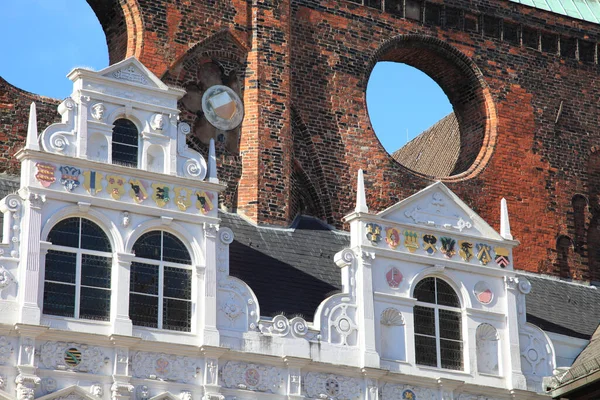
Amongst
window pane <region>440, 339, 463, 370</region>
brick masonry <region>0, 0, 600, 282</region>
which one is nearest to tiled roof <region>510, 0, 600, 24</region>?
brick masonry <region>0, 0, 600, 282</region>

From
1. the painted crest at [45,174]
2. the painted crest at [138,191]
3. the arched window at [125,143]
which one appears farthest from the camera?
the arched window at [125,143]

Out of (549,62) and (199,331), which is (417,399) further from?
(549,62)

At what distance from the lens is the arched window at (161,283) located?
3022cm

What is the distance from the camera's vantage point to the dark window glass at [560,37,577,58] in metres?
41.7

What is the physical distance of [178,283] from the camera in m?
30.7

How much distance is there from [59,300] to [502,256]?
31.9ft

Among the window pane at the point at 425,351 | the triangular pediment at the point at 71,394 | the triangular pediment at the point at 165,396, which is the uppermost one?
the window pane at the point at 425,351

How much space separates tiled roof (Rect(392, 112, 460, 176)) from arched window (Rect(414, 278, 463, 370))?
14.8m

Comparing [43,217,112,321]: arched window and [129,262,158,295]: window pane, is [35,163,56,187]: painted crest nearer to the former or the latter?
[43,217,112,321]: arched window

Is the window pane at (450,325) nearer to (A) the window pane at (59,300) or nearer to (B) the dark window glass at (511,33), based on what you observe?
(A) the window pane at (59,300)

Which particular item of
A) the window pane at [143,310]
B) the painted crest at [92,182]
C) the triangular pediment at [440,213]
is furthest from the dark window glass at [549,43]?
the window pane at [143,310]

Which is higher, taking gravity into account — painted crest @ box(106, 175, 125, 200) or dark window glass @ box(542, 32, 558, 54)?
dark window glass @ box(542, 32, 558, 54)

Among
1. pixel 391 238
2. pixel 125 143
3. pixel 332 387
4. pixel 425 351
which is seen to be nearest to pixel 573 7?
pixel 391 238

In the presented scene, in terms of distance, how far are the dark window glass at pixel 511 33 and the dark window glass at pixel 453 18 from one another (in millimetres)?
1277
